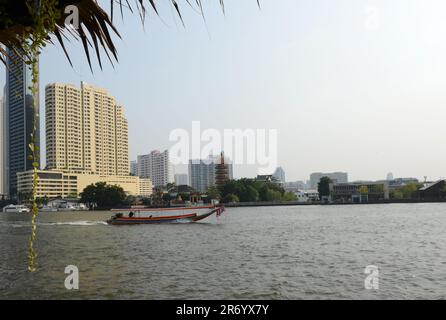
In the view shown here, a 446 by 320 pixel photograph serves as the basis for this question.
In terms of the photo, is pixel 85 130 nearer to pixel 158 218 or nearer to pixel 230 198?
pixel 230 198

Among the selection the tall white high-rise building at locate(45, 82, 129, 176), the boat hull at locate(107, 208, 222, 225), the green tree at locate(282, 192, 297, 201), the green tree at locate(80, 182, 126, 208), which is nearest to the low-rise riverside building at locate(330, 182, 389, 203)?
the green tree at locate(282, 192, 297, 201)

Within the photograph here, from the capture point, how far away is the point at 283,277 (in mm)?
18203

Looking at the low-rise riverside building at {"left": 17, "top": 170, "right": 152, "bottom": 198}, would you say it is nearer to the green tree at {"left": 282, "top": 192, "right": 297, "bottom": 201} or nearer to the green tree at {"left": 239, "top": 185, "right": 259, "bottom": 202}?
the green tree at {"left": 239, "top": 185, "right": 259, "bottom": 202}

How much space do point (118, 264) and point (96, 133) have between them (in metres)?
160

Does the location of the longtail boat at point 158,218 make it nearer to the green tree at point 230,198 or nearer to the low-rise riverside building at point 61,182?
the green tree at point 230,198

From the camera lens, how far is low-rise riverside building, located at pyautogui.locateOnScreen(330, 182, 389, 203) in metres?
153

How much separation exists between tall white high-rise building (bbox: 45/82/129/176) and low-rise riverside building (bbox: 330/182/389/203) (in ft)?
317

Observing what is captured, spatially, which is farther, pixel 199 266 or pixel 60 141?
pixel 60 141

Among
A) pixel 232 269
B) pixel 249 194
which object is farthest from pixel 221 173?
pixel 232 269

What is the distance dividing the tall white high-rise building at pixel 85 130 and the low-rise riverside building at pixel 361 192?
317ft

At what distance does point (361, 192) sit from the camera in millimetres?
152750
